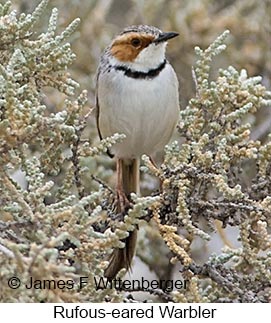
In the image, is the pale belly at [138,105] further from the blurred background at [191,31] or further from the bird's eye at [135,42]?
the blurred background at [191,31]

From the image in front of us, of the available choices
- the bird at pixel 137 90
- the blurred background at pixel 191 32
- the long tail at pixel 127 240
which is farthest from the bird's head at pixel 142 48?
the blurred background at pixel 191 32

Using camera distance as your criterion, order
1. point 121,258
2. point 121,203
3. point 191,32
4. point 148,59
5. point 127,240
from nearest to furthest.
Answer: point 121,258, point 127,240, point 121,203, point 148,59, point 191,32

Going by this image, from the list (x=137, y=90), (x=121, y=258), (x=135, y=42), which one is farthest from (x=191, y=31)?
(x=121, y=258)

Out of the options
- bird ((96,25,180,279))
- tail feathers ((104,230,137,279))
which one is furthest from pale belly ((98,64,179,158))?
tail feathers ((104,230,137,279))

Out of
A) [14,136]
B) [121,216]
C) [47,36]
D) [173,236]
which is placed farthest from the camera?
[121,216]

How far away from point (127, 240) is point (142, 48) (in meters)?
0.86

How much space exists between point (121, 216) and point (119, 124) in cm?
54

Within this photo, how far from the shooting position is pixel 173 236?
2973 mm

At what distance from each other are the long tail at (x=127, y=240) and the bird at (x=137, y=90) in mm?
162

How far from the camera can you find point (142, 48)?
3779 mm

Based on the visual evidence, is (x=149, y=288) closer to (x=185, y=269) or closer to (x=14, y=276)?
(x=185, y=269)

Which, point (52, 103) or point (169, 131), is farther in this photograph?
point (52, 103)

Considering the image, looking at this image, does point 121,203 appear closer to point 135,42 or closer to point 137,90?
point 137,90
